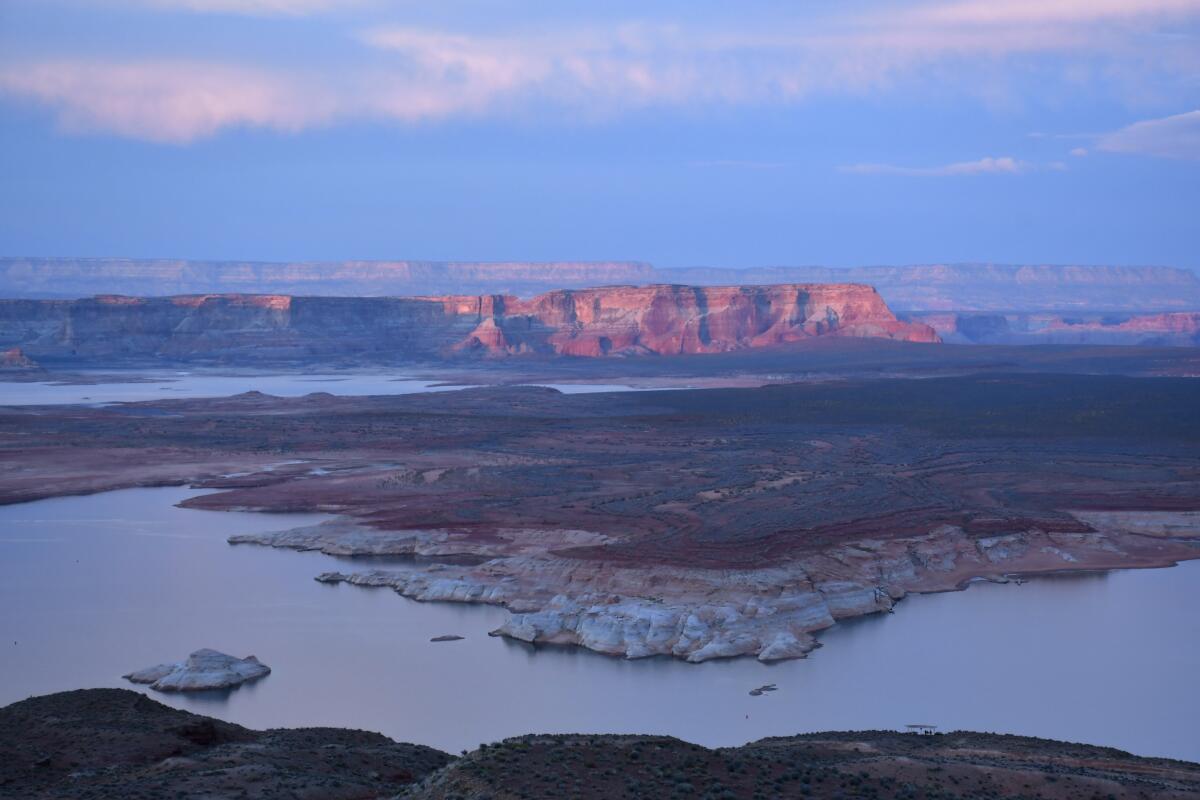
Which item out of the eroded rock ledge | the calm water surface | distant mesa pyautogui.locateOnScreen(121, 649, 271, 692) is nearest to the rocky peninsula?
the eroded rock ledge

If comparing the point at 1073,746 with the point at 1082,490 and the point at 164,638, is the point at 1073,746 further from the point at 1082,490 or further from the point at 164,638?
the point at 1082,490

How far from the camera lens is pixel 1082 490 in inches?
1775

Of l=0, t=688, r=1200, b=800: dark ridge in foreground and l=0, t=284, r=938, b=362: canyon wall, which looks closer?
l=0, t=688, r=1200, b=800: dark ridge in foreground

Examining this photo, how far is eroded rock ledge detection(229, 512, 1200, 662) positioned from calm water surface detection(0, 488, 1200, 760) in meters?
0.69

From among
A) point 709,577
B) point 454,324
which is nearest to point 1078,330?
point 454,324

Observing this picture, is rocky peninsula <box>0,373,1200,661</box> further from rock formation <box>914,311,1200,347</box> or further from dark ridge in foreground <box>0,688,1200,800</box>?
rock formation <box>914,311,1200,347</box>

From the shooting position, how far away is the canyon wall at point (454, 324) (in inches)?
4820

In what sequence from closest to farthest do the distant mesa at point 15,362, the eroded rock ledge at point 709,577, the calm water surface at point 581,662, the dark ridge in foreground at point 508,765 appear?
1. the dark ridge in foreground at point 508,765
2. the calm water surface at point 581,662
3. the eroded rock ledge at point 709,577
4. the distant mesa at point 15,362

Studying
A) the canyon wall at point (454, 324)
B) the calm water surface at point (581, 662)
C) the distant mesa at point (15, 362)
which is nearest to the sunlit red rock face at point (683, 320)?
the canyon wall at point (454, 324)

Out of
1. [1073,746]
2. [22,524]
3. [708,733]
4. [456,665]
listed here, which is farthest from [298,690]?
[22,524]

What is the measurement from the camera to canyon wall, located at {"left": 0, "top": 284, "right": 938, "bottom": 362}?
4820 inches

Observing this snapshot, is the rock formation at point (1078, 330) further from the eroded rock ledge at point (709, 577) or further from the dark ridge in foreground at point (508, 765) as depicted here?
the dark ridge in foreground at point (508, 765)

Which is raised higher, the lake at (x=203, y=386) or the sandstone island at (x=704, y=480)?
the sandstone island at (x=704, y=480)

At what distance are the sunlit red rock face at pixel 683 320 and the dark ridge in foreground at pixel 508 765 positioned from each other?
4168 inches
